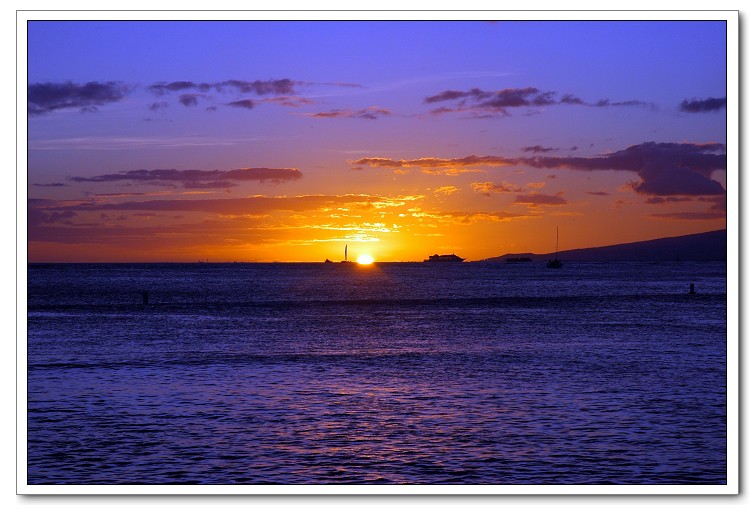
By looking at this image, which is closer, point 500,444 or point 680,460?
point 680,460

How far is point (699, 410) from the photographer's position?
1522 centimetres

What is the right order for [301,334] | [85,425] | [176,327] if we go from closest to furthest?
1. [85,425]
2. [301,334]
3. [176,327]

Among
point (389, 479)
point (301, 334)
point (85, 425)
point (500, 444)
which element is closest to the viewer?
point (389, 479)

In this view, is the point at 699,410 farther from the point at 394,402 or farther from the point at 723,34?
the point at 723,34

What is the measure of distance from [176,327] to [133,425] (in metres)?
22.1

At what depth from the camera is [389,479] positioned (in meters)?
11.0

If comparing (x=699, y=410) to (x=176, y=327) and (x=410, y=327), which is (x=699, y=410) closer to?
(x=410, y=327)

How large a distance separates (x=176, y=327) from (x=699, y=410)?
80.4 ft

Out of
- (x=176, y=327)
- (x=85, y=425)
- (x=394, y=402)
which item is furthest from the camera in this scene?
(x=176, y=327)
